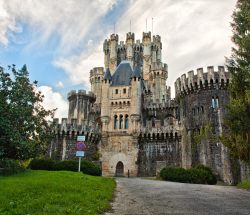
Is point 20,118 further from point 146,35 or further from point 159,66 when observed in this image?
point 146,35

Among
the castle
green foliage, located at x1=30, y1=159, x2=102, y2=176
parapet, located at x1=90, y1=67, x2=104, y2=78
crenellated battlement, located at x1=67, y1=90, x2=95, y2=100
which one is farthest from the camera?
parapet, located at x1=90, y1=67, x2=104, y2=78

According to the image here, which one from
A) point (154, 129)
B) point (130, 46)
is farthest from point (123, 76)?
point (130, 46)

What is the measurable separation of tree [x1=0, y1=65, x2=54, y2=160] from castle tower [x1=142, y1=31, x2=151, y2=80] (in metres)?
38.4

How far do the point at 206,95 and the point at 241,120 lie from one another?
22448mm

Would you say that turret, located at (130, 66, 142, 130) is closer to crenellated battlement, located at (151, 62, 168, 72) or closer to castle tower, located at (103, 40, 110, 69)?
crenellated battlement, located at (151, 62, 168, 72)

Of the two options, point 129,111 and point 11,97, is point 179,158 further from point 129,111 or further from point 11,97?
point 11,97

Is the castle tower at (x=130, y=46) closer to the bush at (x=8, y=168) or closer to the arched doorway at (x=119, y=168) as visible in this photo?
the arched doorway at (x=119, y=168)

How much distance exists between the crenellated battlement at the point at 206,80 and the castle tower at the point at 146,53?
2441 centimetres

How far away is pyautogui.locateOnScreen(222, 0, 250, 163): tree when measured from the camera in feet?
59.1

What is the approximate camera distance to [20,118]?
28.6 m

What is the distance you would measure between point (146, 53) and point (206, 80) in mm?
30465

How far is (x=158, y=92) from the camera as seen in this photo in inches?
2457

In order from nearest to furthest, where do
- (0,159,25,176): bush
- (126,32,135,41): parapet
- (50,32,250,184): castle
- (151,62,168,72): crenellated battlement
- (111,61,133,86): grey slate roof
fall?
(0,159,25,176): bush
(50,32,250,184): castle
(111,61,133,86): grey slate roof
(151,62,168,72): crenellated battlement
(126,32,135,41): parapet

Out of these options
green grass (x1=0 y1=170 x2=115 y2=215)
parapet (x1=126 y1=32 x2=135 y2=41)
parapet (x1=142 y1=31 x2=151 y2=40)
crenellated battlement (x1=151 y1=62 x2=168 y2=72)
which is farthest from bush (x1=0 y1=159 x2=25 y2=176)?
parapet (x1=142 y1=31 x2=151 y2=40)
